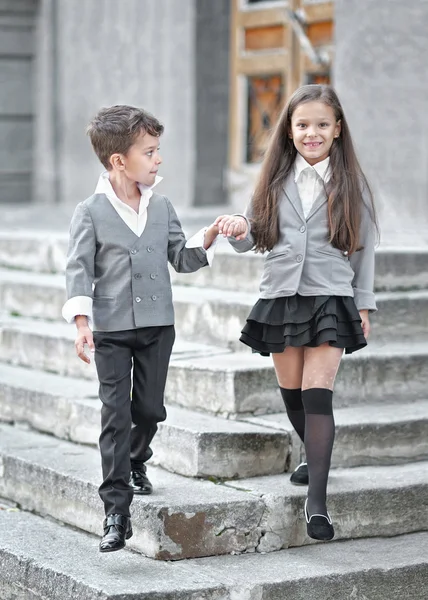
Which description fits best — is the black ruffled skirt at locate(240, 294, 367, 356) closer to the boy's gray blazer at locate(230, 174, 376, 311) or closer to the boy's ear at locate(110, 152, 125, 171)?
the boy's gray blazer at locate(230, 174, 376, 311)

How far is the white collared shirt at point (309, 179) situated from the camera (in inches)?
162

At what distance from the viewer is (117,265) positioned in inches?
155

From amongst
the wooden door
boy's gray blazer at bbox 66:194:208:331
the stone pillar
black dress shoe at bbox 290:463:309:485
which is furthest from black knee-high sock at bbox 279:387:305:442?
the wooden door

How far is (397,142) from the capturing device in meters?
7.36

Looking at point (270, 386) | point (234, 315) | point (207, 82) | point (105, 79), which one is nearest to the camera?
point (270, 386)

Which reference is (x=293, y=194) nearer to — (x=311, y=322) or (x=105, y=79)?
(x=311, y=322)

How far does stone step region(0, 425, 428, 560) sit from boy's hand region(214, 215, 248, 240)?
36.2 inches

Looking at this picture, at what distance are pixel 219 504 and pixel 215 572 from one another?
247mm

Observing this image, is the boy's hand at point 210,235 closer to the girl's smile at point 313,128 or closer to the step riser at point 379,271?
the girl's smile at point 313,128

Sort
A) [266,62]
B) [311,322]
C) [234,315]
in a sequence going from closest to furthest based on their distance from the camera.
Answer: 1. [311,322]
2. [234,315]
3. [266,62]

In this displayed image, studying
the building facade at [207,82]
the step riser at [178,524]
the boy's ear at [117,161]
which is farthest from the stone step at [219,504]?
the building facade at [207,82]

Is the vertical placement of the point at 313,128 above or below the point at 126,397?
above

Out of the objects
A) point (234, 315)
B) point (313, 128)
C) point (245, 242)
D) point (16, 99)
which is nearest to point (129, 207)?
point (245, 242)

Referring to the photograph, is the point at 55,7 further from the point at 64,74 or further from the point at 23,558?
the point at 23,558
